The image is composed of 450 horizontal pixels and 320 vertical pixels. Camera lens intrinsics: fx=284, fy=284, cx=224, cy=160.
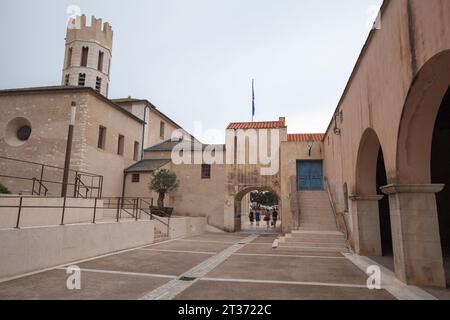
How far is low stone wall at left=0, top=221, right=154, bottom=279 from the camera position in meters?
6.79

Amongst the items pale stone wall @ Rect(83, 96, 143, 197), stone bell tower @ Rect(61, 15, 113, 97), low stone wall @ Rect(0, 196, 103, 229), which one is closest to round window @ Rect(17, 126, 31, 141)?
pale stone wall @ Rect(83, 96, 143, 197)

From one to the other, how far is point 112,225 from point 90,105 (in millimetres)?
10367

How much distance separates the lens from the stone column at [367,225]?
10.1 metres

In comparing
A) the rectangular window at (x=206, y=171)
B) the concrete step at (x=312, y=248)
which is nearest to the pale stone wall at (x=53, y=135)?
the rectangular window at (x=206, y=171)

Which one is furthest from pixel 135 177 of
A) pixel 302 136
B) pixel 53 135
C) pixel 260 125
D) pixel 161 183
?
pixel 302 136

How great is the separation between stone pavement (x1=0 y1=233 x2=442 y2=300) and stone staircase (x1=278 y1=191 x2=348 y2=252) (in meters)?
1.81

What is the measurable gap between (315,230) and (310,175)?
A: 17.3 ft

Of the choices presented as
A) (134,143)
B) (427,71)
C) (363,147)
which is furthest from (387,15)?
(134,143)

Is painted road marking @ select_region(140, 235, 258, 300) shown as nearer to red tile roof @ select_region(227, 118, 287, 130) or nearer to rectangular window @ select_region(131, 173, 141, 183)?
rectangular window @ select_region(131, 173, 141, 183)

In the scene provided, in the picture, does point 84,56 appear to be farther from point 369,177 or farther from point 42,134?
point 369,177

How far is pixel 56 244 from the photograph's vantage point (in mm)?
8242

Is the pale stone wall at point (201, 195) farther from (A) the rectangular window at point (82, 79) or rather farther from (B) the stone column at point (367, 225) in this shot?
(A) the rectangular window at point (82, 79)

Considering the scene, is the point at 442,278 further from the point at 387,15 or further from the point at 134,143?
the point at 134,143
